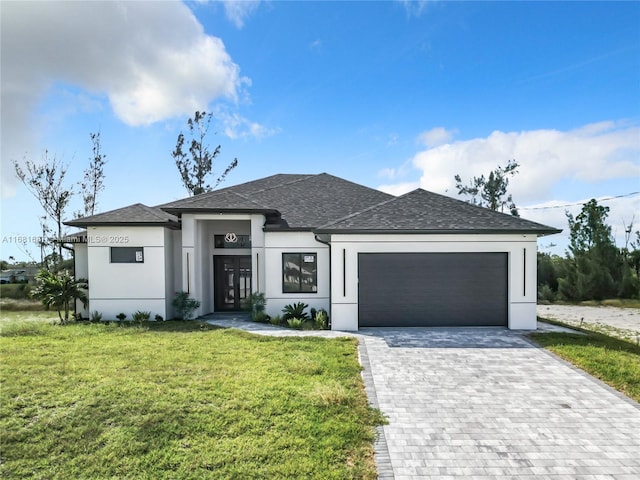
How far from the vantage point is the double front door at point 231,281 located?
46.6 ft

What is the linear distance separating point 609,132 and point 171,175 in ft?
95.9

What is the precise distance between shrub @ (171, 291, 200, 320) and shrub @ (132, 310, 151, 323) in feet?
3.11

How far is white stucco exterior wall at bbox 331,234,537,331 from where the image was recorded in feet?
34.5

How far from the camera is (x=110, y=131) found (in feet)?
72.0

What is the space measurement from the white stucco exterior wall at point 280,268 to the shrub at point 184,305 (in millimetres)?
2721

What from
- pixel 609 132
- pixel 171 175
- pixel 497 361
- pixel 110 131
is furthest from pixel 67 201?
pixel 609 132

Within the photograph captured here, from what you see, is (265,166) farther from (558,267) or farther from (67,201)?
(558,267)

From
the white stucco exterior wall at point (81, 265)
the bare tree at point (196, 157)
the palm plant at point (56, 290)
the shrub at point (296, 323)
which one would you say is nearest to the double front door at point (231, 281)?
the shrub at point (296, 323)

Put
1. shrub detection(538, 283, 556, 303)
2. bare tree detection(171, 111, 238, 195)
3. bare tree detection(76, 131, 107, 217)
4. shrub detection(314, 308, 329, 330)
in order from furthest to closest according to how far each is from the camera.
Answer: bare tree detection(171, 111, 238, 195)
bare tree detection(76, 131, 107, 217)
shrub detection(538, 283, 556, 303)
shrub detection(314, 308, 329, 330)

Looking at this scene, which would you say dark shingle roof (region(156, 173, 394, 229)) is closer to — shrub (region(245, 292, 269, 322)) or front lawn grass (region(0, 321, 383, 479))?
shrub (region(245, 292, 269, 322))

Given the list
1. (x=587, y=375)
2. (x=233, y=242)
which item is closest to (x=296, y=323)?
(x=233, y=242)

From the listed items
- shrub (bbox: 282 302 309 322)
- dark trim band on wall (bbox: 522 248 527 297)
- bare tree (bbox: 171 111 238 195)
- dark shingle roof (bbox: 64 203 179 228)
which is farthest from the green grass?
bare tree (bbox: 171 111 238 195)

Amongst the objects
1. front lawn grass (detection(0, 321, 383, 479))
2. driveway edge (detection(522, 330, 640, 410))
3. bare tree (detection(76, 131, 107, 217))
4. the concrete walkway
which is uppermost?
bare tree (detection(76, 131, 107, 217))

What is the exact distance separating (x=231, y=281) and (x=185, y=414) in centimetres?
977
